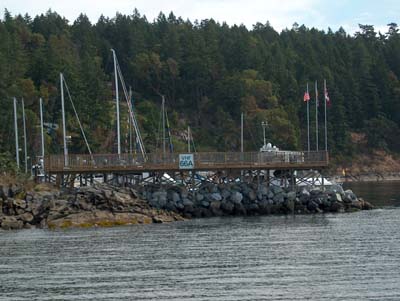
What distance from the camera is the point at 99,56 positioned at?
532 ft

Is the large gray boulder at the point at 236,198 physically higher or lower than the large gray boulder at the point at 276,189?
lower

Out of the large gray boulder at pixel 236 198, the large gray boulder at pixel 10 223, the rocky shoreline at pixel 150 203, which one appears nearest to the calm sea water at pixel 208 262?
the large gray boulder at pixel 10 223

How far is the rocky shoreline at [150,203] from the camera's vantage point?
59.8 meters

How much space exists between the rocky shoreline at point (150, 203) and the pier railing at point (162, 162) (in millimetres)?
1634

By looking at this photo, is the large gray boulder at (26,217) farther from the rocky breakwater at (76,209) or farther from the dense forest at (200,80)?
the dense forest at (200,80)

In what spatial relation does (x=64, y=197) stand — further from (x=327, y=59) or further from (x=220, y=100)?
(x=327, y=59)

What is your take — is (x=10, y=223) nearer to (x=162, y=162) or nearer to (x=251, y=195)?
(x=162, y=162)

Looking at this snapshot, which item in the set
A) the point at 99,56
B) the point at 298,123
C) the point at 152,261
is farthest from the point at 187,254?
the point at 99,56

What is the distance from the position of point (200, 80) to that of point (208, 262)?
111508mm

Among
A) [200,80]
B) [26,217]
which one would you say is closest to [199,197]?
[26,217]

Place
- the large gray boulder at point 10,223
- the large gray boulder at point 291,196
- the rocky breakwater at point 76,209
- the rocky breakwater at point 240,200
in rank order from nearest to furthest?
the large gray boulder at point 10,223 < the rocky breakwater at point 76,209 < the rocky breakwater at point 240,200 < the large gray boulder at point 291,196

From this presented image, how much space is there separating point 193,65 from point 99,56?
17.2m

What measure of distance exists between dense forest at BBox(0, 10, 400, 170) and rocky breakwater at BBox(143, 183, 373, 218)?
47505 mm

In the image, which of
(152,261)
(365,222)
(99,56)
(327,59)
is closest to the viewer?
(152,261)
